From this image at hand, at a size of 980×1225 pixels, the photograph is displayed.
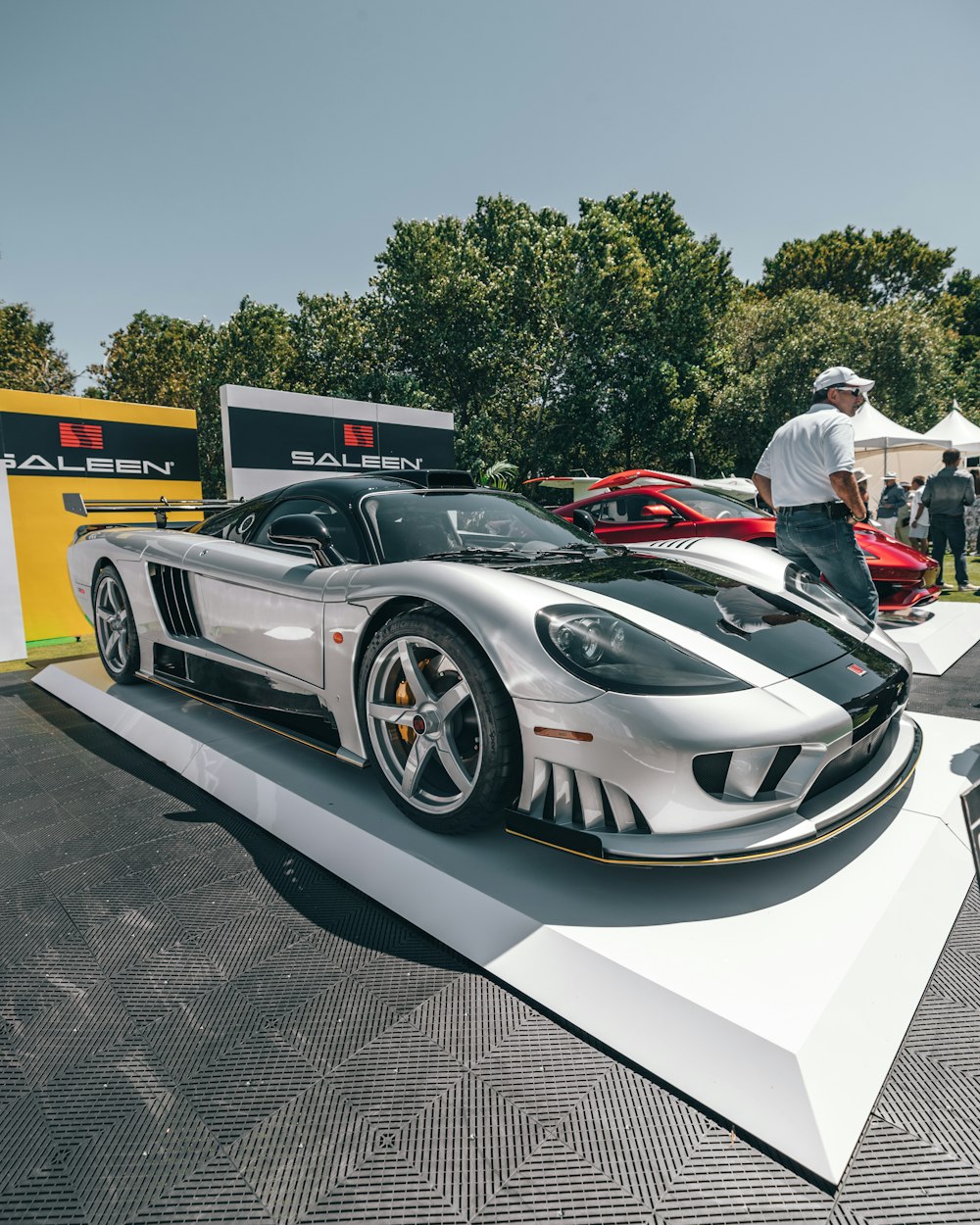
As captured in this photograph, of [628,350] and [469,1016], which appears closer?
[469,1016]

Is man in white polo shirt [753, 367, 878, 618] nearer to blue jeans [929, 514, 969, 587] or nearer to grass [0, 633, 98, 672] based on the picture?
grass [0, 633, 98, 672]

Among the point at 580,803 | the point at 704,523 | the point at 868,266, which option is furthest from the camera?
the point at 868,266

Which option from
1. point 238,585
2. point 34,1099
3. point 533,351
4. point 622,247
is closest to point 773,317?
point 622,247

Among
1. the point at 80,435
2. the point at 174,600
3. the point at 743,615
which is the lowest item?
the point at 174,600

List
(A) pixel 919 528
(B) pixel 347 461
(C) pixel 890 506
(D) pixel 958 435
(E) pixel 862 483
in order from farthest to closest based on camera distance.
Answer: (D) pixel 958 435 → (C) pixel 890 506 → (B) pixel 347 461 → (A) pixel 919 528 → (E) pixel 862 483

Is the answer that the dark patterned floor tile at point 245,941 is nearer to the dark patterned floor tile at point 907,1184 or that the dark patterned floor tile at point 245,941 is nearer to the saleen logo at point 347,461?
the dark patterned floor tile at point 907,1184

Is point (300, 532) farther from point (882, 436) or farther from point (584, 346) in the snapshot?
point (584, 346)

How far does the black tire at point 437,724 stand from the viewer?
6.20 feet

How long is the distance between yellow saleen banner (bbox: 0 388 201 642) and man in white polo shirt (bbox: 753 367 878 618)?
5354mm

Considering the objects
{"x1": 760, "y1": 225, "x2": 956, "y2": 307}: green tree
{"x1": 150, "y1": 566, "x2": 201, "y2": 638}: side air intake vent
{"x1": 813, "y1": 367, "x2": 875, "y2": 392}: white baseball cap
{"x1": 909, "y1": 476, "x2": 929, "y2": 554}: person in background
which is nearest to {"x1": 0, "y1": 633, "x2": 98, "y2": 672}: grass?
{"x1": 150, "y1": 566, "x2": 201, "y2": 638}: side air intake vent

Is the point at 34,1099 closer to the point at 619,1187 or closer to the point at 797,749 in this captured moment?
the point at 619,1187

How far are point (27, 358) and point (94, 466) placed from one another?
91.7ft

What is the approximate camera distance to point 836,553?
3525mm

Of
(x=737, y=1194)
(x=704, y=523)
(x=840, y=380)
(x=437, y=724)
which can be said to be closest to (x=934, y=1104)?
(x=737, y=1194)
